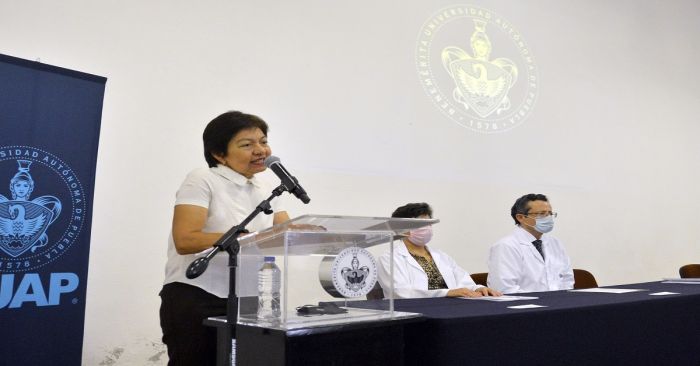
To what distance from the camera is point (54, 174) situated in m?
2.54

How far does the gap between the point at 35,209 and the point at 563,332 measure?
2.11 metres

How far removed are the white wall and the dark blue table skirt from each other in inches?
72.6

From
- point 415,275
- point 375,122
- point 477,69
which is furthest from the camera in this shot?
point 477,69

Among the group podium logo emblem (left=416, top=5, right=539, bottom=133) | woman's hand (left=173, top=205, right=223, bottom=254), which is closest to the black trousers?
woman's hand (left=173, top=205, right=223, bottom=254)

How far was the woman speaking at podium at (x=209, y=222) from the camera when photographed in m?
1.86

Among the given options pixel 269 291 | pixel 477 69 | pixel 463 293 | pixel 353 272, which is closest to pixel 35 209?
pixel 269 291

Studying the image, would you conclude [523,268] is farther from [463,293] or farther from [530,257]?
[463,293]

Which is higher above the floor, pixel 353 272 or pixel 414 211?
pixel 414 211

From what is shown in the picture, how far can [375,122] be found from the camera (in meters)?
4.16

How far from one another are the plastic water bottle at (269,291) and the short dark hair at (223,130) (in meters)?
0.74

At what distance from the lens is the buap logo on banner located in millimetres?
2396

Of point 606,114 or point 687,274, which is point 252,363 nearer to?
point 687,274

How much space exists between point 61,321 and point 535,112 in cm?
391

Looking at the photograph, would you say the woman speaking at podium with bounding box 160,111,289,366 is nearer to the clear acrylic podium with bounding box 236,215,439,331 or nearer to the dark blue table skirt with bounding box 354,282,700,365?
the clear acrylic podium with bounding box 236,215,439,331
